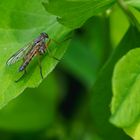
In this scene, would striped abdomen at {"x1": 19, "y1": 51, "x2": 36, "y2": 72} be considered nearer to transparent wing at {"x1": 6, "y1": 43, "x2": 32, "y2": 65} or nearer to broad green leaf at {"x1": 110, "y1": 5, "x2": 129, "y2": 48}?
transparent wing at {"x1": 6, "y1": 43, "x2": 32, "y2": 65}

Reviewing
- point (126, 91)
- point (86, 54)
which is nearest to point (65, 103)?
point (86, 54)

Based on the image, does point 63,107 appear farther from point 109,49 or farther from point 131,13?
point 131,13

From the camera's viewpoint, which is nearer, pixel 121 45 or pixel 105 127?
pixel 121 45

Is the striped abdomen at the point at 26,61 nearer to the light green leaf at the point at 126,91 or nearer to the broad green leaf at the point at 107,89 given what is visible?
the broad green leaf at the point at 107,89

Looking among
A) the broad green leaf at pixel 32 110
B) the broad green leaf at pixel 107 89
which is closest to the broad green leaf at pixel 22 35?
the broad green leaf at pixel 107 89

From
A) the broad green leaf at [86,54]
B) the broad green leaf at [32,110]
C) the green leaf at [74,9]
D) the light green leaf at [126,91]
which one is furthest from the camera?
the broad green leaf at [86,54]

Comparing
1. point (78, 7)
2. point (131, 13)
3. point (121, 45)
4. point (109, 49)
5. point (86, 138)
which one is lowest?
point (86, 138)

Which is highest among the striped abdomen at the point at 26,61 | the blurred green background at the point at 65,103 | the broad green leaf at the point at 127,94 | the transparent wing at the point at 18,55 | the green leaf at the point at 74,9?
the green leaf at the point at 74,9

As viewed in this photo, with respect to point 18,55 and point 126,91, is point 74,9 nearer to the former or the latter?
point 126,91

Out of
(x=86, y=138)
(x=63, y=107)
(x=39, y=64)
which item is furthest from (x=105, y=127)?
(x=63, y=107)
